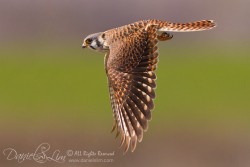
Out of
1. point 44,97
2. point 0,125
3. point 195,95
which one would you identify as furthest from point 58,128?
point 195,95

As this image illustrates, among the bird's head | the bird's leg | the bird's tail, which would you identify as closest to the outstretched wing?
the bird's tail

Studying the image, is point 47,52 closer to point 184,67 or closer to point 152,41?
point 184,67

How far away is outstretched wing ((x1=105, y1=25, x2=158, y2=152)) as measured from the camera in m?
Result: 10.8

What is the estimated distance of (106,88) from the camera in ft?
86.1

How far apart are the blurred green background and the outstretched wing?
5.16 meters

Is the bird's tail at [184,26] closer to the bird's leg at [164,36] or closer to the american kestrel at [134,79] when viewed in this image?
the american kestrel at [134,79]

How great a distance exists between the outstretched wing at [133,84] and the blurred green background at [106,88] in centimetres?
516

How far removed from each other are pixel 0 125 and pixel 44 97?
4.38 m

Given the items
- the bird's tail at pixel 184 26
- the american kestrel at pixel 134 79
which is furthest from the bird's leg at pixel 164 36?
the american kestrel at pixel 134 79
